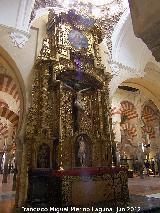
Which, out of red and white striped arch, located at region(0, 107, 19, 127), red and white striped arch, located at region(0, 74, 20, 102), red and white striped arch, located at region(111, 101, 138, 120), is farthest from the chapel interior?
red and white striped arch, located at region(111, 101, 138, 120)

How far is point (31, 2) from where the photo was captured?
6.33 metres

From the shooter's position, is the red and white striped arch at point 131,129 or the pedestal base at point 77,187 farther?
the red and white striped arch at point 131,129

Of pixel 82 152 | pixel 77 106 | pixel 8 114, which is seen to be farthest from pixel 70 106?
pixel 8 114

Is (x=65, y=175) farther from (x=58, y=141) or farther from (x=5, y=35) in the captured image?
(x=5, y=35)

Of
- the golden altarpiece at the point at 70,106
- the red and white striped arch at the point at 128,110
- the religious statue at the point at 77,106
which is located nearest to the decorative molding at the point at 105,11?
the golden altarpiece at the point at 70,106

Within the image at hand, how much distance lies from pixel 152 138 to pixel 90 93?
399 inches

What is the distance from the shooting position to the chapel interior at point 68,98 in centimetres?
459

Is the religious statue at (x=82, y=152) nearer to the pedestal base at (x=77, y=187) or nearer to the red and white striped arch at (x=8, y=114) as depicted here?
the pedestal base at (x=77, y=187)

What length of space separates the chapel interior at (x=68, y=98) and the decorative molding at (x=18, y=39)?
3 cm

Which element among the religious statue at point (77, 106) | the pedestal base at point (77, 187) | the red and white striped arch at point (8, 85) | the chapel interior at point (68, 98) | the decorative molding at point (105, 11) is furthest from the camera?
the red and white striped arch at point (8, 85)

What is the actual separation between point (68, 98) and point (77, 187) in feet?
7.64

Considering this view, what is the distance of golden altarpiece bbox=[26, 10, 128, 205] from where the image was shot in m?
5.07

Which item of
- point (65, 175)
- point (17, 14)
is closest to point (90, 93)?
point (65, 175)

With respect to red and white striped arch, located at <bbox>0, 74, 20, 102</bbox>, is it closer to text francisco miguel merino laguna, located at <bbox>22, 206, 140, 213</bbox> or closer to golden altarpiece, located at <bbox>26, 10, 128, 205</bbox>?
golden altarpiece, located at <bbox>26, 10, 128, 205</bbox>
